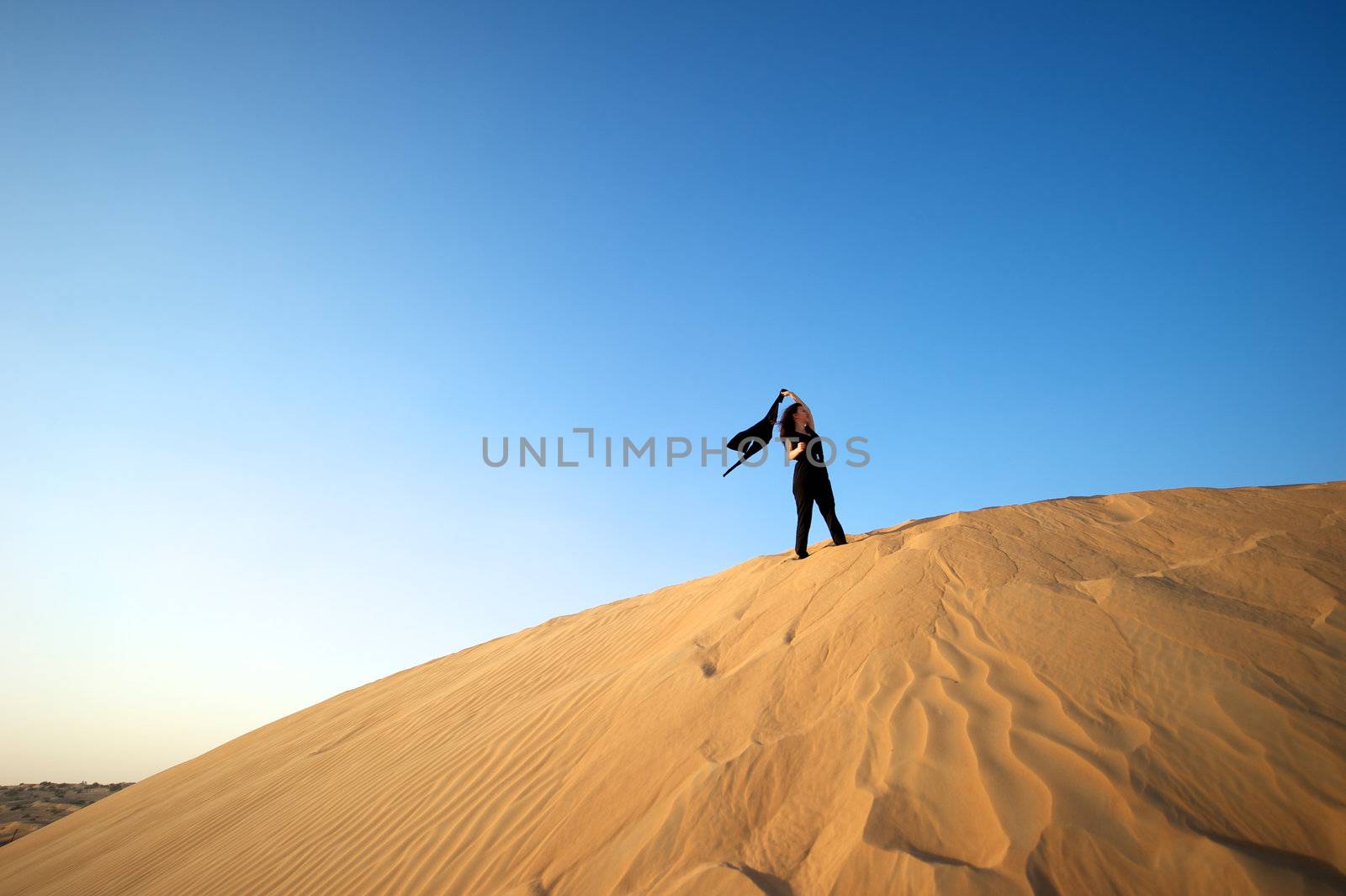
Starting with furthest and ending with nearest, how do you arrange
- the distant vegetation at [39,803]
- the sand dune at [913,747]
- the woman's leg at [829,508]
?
the distant vegetation at [39,803]
the woman's leg at [829,508]
the sand dune at [913,747]

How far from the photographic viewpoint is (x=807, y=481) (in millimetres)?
6473

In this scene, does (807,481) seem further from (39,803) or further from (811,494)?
(39,803)

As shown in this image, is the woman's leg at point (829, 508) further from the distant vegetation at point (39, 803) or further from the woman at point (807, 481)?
the distant vegetation at point (39, 803)

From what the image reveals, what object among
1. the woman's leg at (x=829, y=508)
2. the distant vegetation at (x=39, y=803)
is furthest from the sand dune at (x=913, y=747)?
the distant vegetation at (x=39, y=803)

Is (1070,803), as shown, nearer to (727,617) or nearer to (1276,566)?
(1276,566)

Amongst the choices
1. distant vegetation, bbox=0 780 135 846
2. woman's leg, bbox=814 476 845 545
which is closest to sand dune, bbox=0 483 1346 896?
woman's leg, bbox=814 476 845 545

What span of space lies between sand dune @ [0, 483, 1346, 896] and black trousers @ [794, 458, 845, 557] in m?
0.38

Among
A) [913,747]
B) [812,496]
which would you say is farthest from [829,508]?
[913,747]

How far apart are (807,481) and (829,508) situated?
34 cm

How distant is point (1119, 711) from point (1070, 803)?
729 mm

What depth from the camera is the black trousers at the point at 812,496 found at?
21.2 feet

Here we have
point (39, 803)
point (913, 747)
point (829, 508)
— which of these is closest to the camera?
point (913, 747)

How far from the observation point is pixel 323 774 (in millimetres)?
6867

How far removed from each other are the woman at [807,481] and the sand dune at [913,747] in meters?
0.43
